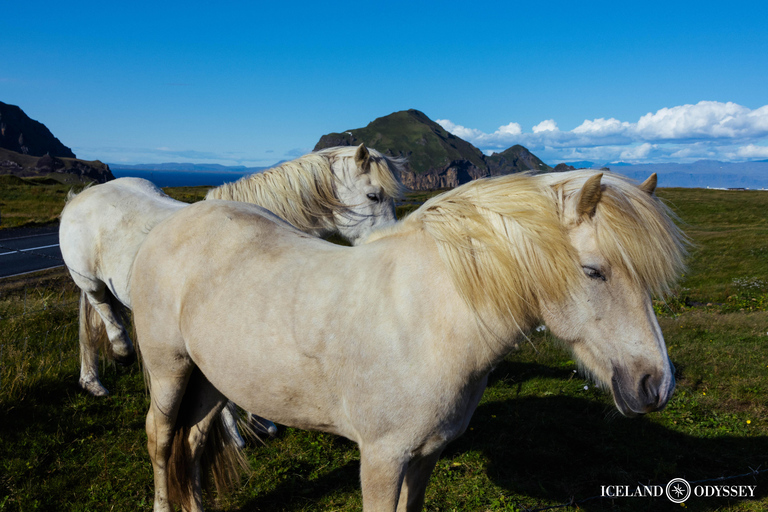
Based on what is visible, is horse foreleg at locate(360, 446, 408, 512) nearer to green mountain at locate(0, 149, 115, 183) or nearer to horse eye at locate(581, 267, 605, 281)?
horse eye at locate(581, 267, 605, 281)

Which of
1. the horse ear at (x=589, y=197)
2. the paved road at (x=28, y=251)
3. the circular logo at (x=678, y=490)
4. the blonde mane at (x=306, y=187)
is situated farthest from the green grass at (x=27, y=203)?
the circular logo at (x=678, y=490)

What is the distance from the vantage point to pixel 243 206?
2.85 meters

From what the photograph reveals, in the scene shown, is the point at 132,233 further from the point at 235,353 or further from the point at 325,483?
the point at 325,483

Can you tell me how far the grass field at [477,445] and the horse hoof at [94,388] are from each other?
0.28 feet

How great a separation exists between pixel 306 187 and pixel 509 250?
312 cm

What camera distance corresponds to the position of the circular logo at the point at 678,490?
334cm

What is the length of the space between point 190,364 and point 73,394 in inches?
121

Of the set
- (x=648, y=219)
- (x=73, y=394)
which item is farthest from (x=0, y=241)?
(x=648, y=219)

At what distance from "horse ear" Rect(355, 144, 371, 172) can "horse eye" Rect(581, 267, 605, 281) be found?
10.7 ft

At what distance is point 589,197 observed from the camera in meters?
1.67

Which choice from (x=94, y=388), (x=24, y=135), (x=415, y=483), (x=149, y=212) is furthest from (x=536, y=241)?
(x=24, y=135)

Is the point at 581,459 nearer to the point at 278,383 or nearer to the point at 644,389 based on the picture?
the point at 644,389

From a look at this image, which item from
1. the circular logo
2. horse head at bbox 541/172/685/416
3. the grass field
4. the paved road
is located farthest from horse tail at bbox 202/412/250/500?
the paved road

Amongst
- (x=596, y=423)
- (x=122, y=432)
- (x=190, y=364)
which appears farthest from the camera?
(x=596, y=423)
